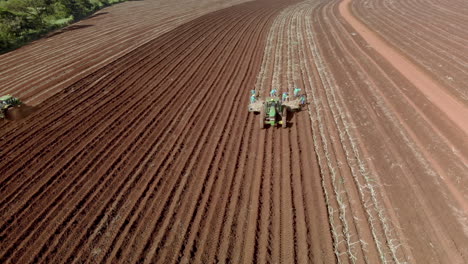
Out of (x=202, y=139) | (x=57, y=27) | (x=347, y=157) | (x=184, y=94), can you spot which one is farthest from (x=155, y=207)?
(x=57, y=27)

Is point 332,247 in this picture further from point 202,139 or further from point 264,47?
point 264,47

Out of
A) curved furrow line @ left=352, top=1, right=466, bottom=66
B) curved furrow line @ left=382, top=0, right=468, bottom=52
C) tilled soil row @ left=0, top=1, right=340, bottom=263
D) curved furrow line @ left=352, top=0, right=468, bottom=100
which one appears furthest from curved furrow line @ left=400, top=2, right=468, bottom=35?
tilled soil row @ left=0, top=1, right=340, bottom=263

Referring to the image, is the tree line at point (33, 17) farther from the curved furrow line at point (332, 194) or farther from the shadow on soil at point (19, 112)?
the curved furrow line at point (332, 194)

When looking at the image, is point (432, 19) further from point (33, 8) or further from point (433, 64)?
point (33, 8)

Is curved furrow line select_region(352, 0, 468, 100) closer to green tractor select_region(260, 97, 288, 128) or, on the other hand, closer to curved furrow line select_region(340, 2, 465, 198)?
curved furrow line select_region(340, 2, 465, 198)

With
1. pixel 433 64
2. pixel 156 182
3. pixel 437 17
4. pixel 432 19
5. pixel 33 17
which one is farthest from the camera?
pixel 33 17

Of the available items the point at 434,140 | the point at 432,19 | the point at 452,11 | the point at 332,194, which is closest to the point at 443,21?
the point at 432,19
